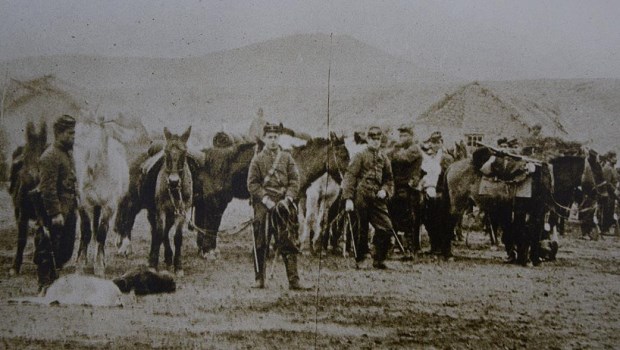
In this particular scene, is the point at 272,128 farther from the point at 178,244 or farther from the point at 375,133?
the point at 178,244

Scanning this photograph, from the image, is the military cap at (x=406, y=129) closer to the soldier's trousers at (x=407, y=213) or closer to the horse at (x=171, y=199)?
the soldier's trousers at (x=407, y=213)

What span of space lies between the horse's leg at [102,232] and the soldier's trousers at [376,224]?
282 cm

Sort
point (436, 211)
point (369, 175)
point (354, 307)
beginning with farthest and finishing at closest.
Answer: point (436, 211) → point (369, 175) → point (354, 307)

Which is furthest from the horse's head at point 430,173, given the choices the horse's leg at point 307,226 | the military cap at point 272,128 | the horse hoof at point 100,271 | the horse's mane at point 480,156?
the horse hoof at point 100,271

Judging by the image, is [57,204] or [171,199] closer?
[171,199]

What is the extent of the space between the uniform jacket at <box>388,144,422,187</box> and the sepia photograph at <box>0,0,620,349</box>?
2 centimetres

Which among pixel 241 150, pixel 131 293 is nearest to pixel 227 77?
pixel 241 150

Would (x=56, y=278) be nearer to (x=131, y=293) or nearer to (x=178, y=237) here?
(x=131, y=293)

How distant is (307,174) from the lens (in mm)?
7203

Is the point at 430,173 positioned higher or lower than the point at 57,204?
higher

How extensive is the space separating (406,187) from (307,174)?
43.0 inches

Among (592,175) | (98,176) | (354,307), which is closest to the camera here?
(354,307)

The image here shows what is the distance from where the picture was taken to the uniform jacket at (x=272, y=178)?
7180 mm

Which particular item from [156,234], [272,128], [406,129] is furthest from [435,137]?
[156,234]
